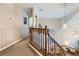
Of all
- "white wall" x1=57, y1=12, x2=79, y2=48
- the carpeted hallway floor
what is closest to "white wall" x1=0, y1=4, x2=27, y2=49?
the carpeted hallway floor

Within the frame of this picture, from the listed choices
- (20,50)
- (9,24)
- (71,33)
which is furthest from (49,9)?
(20,50)

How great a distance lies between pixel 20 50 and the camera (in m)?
2.01

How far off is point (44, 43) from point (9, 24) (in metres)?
0.64

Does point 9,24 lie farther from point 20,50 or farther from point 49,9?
point 49,9

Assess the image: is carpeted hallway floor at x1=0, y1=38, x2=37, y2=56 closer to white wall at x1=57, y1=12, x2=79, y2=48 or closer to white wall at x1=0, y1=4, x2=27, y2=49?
white wall at x1=0, y1=4, x2=27, y2=49

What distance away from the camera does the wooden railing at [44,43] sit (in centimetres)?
203

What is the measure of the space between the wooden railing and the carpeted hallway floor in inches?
3.6

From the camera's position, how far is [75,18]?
1.98 m

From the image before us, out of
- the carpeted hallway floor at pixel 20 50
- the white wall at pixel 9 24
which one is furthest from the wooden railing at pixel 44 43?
the white wall at pixel 9 24

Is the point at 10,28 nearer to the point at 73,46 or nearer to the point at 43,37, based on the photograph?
the point at 43,37

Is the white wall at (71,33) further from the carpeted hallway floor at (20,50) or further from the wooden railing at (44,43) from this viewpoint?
the carpeted hallway floor at (20,50)

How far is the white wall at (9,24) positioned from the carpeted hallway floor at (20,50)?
0.09 m

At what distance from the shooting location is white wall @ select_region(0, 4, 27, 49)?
6.48 feet

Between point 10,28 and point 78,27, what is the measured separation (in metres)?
1.07
